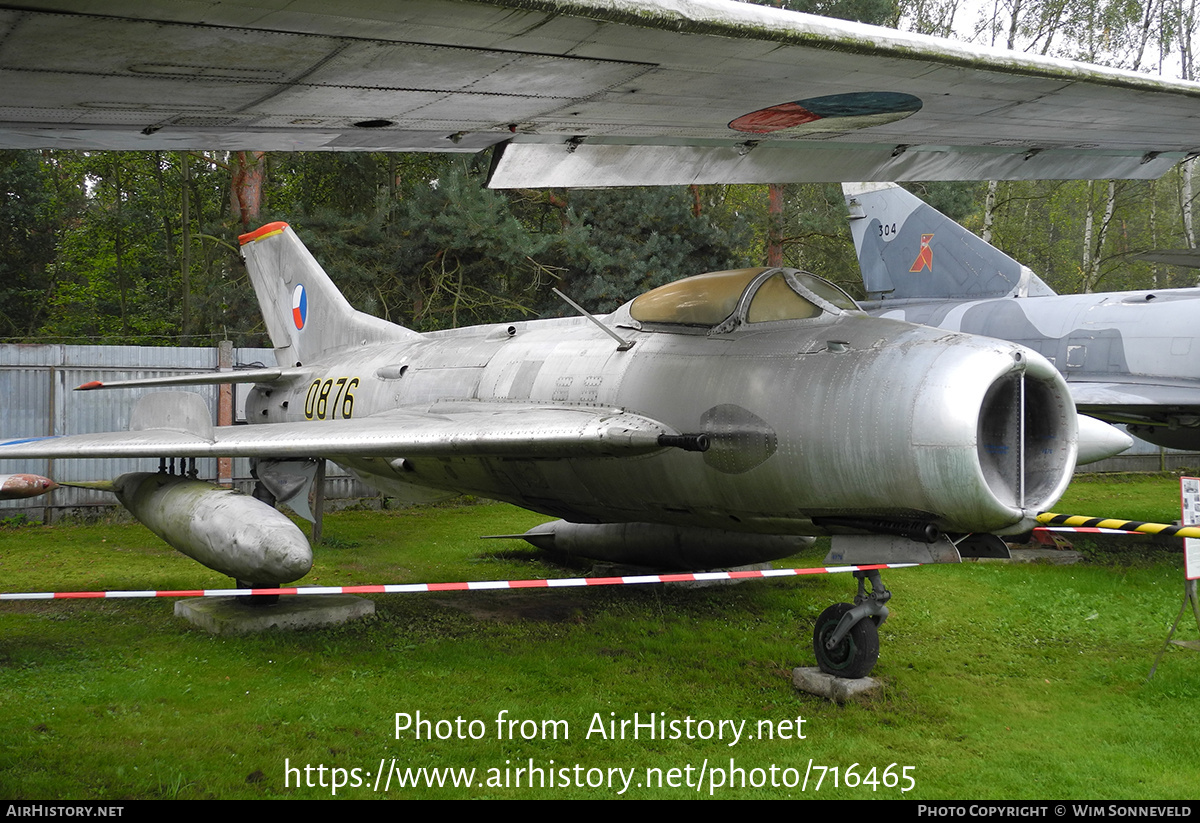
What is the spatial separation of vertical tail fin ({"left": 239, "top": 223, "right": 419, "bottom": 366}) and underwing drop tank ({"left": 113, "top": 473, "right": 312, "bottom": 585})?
10.6ft

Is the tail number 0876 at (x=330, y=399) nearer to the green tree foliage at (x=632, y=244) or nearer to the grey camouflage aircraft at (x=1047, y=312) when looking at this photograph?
the grey camouflage aircraft at (x=1047, y=312)

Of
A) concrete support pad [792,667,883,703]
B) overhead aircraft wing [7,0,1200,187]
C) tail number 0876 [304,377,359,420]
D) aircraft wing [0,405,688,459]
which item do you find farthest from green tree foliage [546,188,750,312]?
concrete support pad [792,667,883,703]

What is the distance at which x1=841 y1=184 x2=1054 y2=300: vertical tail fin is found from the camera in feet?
42.2

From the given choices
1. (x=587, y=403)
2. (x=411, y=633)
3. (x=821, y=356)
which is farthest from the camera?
(x=411, y=633)

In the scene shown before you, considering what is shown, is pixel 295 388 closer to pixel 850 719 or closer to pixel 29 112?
pixel 29 112

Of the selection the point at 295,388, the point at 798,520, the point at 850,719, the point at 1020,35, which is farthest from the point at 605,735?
the point at 1020,35

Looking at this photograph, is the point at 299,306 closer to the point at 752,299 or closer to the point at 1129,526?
the point at 752,299

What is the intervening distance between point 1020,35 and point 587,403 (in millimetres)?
26318

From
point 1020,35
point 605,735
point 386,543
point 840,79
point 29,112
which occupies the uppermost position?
point 1020,35

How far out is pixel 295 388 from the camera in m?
10.6

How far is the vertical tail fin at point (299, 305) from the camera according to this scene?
10.8m

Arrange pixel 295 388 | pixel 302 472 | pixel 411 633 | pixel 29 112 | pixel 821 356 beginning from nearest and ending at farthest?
1. pixel 29 112
2. pixel 821 356
3. pixel 411 633
4. pixel 302 472
5. pixel 295 388

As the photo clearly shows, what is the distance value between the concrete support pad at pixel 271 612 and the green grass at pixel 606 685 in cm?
16

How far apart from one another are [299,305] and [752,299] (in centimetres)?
671
